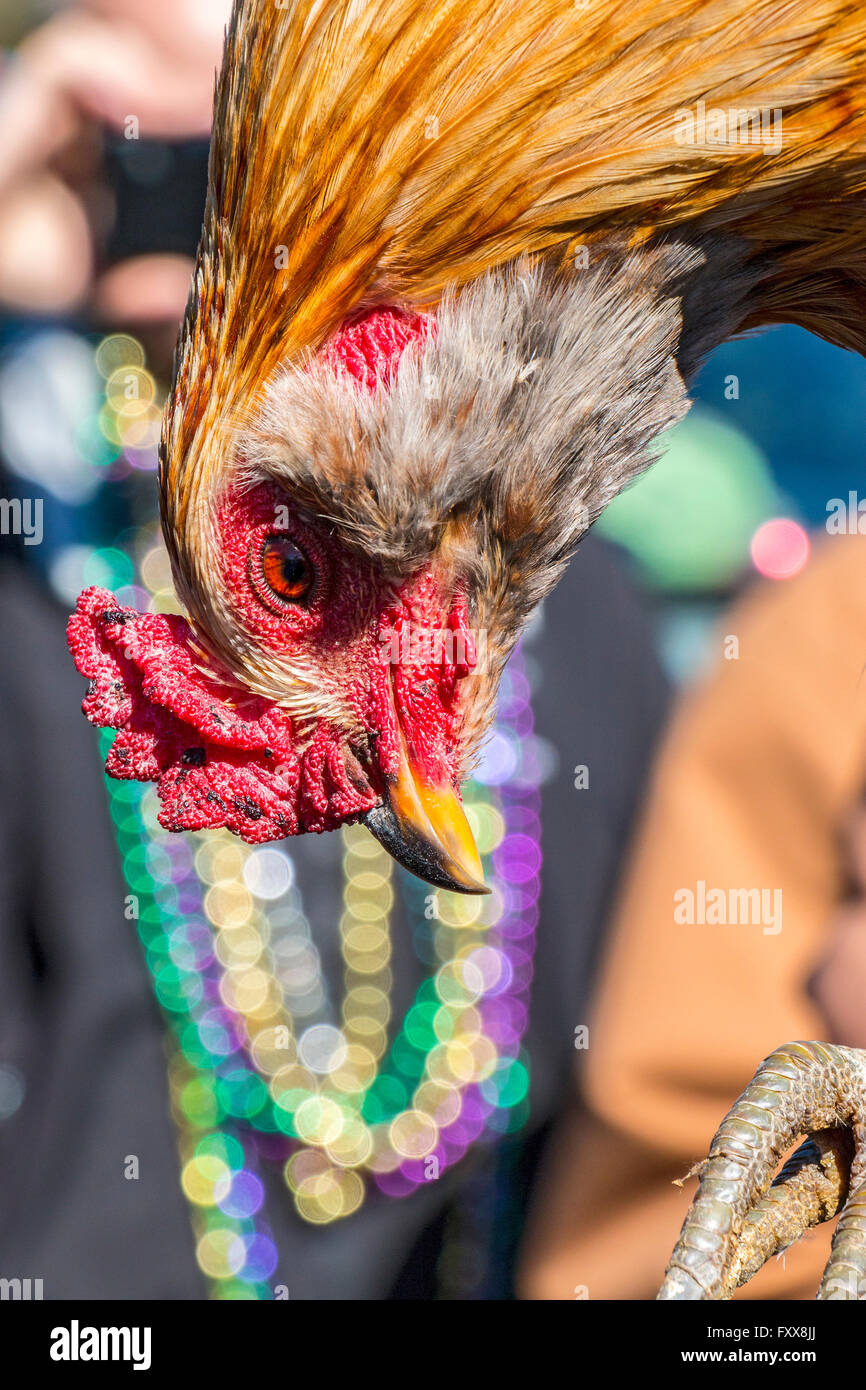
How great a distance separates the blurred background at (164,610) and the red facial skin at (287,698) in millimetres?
1088

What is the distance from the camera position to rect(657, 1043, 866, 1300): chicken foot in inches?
33.5

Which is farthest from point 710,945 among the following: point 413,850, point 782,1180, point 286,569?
point 286,569

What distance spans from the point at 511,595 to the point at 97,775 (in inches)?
55.3

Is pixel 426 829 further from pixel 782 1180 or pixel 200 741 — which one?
pixel 782 1180

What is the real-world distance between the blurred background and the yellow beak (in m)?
1.20

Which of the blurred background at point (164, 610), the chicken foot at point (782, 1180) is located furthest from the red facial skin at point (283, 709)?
the blurred background at point (164, 610)

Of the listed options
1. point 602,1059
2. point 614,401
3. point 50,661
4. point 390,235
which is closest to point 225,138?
point 390,235

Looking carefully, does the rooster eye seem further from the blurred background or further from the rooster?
the blurred background

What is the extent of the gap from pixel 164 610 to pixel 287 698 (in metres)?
1.20

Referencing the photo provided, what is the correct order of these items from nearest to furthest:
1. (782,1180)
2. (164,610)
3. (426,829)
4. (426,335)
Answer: (426,335) → (426,829) → (782,1180) → (164,610)

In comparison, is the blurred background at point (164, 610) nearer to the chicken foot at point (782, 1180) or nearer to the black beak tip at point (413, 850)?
the chicken foot at point (782, 1180)

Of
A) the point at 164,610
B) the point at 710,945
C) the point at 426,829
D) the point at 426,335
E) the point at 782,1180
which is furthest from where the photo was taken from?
the point at 710,945

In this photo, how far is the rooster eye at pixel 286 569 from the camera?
81 cm

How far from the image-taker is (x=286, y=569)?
2.68ft
